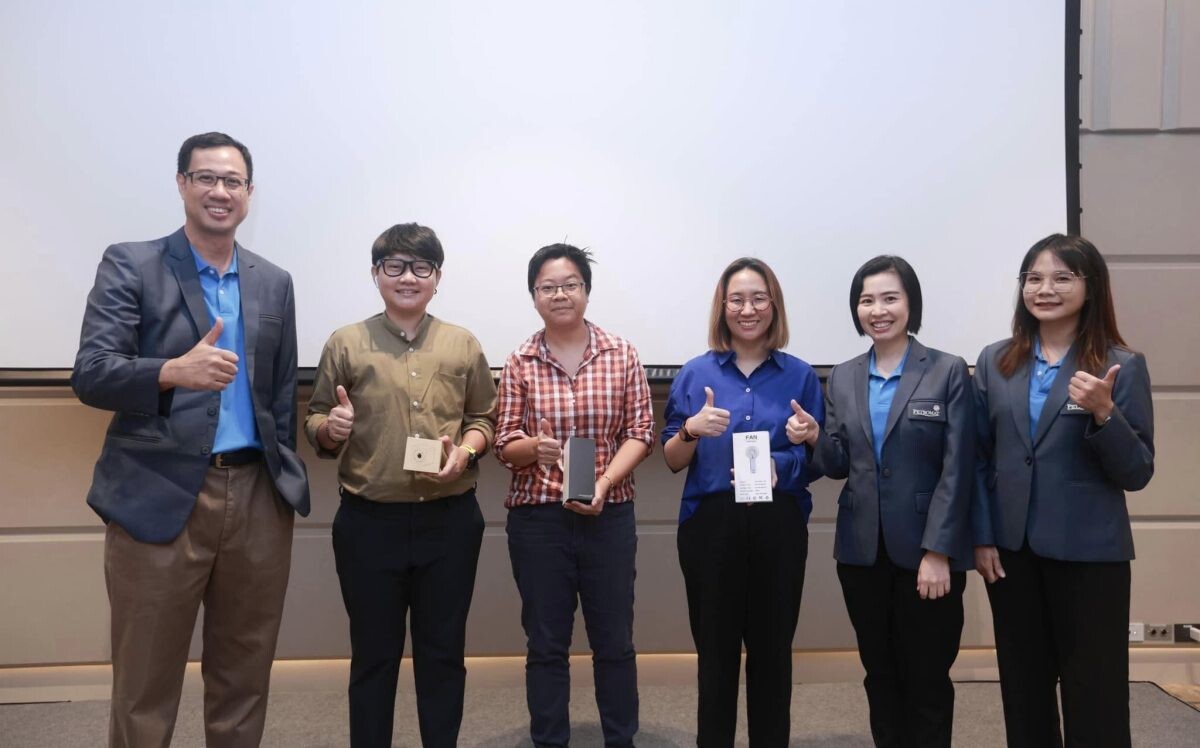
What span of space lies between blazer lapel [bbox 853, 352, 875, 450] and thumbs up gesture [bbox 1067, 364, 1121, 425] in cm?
49

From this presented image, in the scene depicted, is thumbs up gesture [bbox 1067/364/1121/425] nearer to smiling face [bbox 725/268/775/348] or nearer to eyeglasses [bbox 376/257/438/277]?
smiling face [bbox 725/268/775/348]

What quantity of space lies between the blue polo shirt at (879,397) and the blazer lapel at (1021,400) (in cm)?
28

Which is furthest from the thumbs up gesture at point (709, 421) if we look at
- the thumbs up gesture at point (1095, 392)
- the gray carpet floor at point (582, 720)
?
the gray carpet floor at point (582, 720)

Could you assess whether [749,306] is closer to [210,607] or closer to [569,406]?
[569,406]

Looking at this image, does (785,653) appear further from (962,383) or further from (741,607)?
(962,383)

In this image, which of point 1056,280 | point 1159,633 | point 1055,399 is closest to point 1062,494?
point 1055,399

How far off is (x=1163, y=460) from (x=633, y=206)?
2.52 metres

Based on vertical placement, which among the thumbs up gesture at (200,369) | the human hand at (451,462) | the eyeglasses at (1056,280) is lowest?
the human hand at (451,462)

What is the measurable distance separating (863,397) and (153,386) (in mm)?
1860

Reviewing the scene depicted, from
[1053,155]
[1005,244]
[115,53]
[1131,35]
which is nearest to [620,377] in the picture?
[1005,244]

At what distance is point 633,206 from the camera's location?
3012 millimetres

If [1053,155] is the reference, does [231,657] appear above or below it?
below

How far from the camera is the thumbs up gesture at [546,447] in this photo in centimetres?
221

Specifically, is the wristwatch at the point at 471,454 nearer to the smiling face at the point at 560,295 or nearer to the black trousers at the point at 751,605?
the smiling face at the point at 560,295
